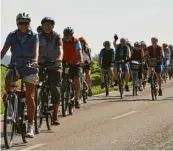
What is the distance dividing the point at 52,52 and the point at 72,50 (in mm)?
2358

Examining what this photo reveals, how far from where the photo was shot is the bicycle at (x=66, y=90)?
12.4 metres

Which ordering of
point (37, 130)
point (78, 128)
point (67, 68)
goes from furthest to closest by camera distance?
point (67, 68)
point (78, 128)
point (37, 130)

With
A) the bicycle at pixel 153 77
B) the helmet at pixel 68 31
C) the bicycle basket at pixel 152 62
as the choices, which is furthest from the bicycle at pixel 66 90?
the bicycle basket at pixel 152 62

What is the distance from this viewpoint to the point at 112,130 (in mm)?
10172

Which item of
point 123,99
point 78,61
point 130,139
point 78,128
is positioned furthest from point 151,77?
point 130,139

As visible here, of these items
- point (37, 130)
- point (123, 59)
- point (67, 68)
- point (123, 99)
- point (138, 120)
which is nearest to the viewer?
point (37, 130)

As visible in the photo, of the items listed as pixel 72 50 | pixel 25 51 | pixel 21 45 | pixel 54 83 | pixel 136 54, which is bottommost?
pixel 54 83

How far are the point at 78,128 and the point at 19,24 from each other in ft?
9.30

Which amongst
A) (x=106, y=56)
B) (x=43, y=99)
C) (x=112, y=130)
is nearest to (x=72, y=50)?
(x=43, y=99)

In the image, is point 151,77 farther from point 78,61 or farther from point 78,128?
point 78,128

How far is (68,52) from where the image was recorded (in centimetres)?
1279

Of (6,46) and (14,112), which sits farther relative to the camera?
(6,46)

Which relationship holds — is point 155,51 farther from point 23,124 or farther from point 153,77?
point 23,124

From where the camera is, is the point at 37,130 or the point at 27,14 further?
the point at 37,130
